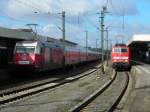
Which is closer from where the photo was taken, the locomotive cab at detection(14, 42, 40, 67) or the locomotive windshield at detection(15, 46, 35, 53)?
the locomotive cab at detection(14, 42, 40, 67)

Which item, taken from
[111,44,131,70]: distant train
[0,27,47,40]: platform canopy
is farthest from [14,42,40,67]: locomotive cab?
[111,44,131,70]: distant train

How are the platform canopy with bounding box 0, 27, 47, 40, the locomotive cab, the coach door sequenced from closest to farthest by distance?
the locomotive cab < the platform canopy with bounding box 0, 27, 47, 40 < the coach door

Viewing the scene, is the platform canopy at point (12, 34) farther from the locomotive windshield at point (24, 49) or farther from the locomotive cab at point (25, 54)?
the locomotive cab at point (25, 54)

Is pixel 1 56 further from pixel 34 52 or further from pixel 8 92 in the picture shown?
pixel 8 92

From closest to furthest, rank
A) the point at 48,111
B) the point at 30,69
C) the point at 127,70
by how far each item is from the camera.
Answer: the point at 48,111
the point at 30,69
the point at 127,70

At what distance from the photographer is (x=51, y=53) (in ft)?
144

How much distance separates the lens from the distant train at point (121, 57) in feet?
189

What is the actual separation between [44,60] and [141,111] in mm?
23622

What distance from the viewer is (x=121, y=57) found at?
58.1m

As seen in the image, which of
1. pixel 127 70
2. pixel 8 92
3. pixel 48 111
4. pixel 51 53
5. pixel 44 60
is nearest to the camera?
pixel 48 111

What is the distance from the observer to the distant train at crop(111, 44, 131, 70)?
57.5 meters

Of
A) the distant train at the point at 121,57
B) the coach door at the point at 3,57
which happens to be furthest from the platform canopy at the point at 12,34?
the distant train at the point at 121,57

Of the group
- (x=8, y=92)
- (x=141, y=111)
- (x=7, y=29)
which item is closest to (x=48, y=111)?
(x=141, y=111)

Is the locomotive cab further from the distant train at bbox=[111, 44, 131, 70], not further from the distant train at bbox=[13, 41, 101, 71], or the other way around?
the distant train at bbox=[111, 44, 131, 70]
